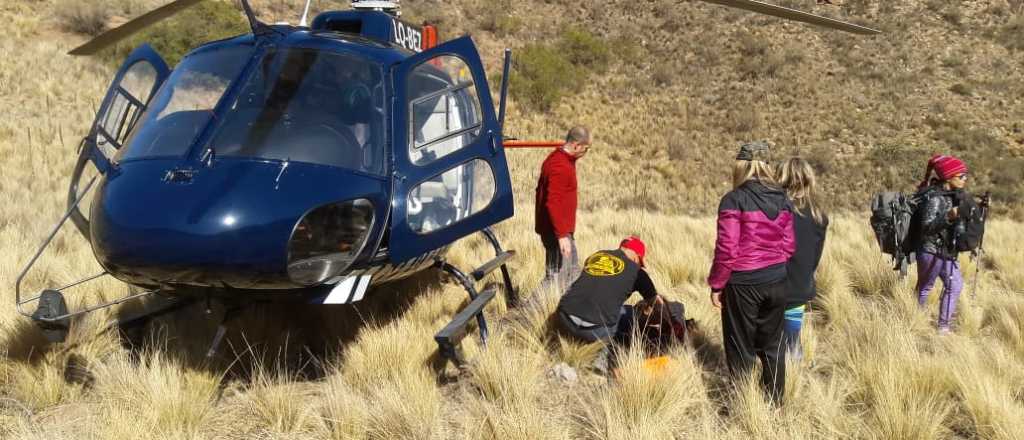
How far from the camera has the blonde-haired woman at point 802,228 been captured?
4180 millimetres

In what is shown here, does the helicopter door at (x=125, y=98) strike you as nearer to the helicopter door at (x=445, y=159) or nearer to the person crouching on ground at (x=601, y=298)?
the helicopter door at (x=445, y=159)

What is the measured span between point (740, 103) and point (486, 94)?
27.7 metres

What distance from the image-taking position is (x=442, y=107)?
525 cm

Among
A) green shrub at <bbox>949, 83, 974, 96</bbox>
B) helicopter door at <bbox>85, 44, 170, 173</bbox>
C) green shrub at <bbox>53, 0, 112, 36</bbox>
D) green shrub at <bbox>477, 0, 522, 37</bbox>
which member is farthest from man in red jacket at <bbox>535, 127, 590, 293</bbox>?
green shrub at <bbox>949, 83, 974, 96</bbox>

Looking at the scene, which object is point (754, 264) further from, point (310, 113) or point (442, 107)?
point (442, 107)

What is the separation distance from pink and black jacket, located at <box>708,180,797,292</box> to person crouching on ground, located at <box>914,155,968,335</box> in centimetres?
242

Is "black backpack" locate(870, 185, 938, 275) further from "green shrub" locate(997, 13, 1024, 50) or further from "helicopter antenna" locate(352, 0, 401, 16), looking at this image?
"green shrub" locate(997, 13, 1024, 50)

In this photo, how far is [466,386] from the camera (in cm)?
420

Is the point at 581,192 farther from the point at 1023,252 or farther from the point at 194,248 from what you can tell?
the point at 194,248

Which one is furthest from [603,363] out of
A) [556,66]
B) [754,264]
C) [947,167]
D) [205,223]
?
[556,66]

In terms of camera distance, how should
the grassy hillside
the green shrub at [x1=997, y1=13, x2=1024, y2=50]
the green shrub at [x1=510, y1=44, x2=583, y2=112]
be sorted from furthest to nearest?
the green shrub at [x1=997, y1=13, x2=1024, y2=50] → the green shrub at [x1=510, y1=44, x2=583, y2=112] → the grassy hillside

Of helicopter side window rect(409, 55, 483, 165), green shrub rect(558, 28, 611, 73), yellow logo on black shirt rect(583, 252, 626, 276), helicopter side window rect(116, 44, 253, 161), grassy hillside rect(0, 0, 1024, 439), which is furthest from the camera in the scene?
green shrub rect(558, 28, 611, 73)

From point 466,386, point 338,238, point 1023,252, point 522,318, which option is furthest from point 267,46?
point 1023,252

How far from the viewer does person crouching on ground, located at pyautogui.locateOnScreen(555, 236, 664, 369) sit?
4.41 meters
